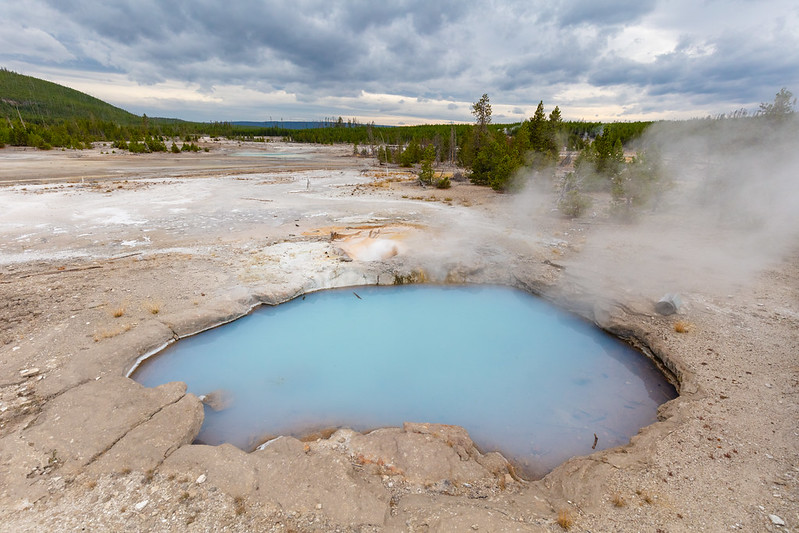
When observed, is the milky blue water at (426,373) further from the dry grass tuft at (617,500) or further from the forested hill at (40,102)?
the forested hill at (40,102)

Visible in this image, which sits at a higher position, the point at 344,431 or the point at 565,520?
the point at 565,520

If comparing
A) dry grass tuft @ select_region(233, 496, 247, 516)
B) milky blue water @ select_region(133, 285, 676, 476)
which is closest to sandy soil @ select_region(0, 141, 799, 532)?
dry grass tuft @ select_region(233, 496, 247, 516)

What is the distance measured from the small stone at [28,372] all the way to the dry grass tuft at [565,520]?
704cm

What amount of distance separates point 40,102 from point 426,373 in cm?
13625

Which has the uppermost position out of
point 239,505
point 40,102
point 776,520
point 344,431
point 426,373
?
point 40,102

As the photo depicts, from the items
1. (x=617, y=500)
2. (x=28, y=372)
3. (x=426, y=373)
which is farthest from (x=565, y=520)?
(x=28, y=372)

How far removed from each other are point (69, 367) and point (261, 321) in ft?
10.3

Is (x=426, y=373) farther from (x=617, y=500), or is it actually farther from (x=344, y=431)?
(x=617, y=500)

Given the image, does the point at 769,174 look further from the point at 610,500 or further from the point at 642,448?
the point at 610,500

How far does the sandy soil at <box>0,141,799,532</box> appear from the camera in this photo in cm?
335

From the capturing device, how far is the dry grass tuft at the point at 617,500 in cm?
340

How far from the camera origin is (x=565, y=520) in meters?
3.21

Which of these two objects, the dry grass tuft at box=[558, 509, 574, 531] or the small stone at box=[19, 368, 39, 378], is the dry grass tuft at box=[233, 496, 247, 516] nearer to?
the dry grass tuft at box=[558, 509, 574, 531]

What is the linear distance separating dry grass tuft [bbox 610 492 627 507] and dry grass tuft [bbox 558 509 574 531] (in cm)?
48
